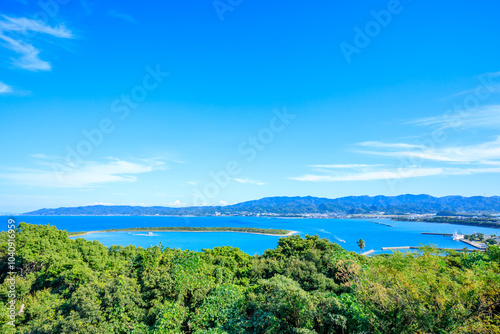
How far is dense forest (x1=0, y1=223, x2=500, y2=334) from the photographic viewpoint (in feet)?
16.6

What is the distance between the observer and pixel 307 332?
564 cm

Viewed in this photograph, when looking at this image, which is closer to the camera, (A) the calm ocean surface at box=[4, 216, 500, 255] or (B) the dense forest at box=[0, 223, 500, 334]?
(B) the dense forest at box=[0, 223, 500, 334]

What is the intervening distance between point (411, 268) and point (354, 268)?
182 centimetres

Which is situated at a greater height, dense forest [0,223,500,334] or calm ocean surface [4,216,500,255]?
dense forest [0,223,500,334]

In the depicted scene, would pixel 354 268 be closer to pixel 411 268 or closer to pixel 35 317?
pixel 411 268

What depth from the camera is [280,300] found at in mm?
6223

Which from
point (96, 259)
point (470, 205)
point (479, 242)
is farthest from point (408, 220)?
point (96, 259)

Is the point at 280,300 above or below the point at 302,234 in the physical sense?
above

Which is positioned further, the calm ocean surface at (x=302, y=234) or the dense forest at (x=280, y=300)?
the calm ocean surface at (x=302, y=234)

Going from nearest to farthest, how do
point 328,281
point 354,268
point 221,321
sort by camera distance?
point 221,321
point 354,268
point 328,281

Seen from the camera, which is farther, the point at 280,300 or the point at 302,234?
the point at 302,234

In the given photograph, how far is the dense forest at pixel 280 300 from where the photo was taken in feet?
16.6

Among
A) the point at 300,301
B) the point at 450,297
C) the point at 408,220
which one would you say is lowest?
the point at 408,220

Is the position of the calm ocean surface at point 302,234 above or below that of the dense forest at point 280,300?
below
